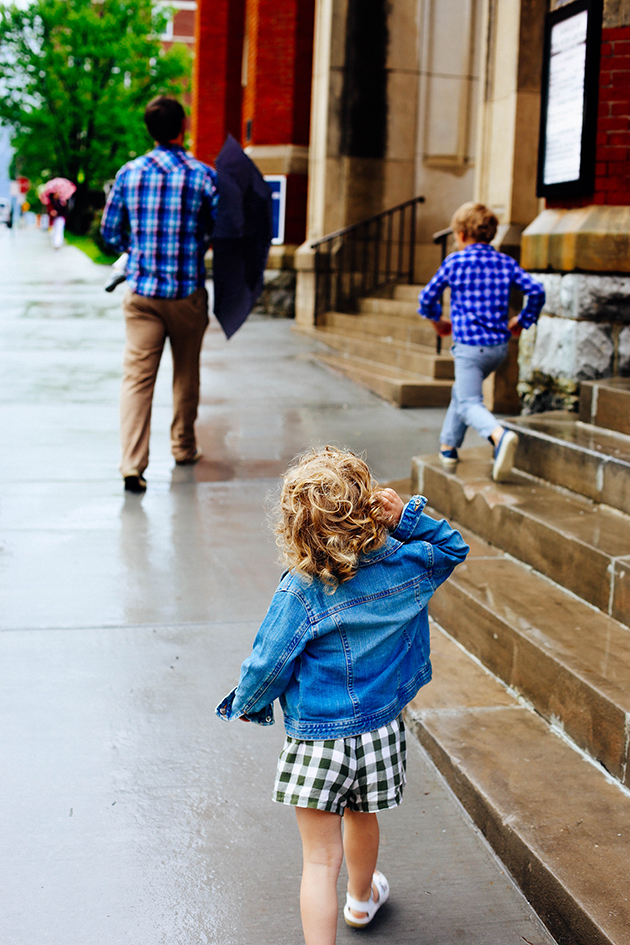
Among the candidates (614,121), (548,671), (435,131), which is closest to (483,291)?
(614,121)

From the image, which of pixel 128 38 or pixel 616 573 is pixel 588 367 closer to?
pixel 616 573

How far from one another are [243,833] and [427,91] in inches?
471

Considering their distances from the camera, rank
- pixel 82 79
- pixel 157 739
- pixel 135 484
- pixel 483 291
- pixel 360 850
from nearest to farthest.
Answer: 1. pixel 360 850
2. pixel 157 739
3. pixel 483 291
4. pixel 135 484
5. pixel 82 79

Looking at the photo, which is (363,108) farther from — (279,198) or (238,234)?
(238,234)

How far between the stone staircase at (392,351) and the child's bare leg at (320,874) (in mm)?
7269

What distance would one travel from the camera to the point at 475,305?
5.75 meters

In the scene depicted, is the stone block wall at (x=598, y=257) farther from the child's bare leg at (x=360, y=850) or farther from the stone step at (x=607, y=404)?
the child's bare leg at (x=360, y=850)

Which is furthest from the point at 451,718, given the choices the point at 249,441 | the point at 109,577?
the point at 249,441

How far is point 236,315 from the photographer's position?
689cm

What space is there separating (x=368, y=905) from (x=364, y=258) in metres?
11.6

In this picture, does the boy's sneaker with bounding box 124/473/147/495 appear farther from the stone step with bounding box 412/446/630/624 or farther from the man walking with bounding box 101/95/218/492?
the stone step with bounding box 412/446/630/624

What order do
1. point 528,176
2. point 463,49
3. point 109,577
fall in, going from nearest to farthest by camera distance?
point 109,577
point 528,176
point 463,49

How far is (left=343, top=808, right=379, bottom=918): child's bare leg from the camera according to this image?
239cm

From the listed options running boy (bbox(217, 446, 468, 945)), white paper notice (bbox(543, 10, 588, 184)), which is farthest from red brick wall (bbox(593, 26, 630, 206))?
running boy (bbox(217, 446, 468, 945))
